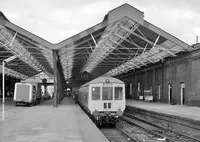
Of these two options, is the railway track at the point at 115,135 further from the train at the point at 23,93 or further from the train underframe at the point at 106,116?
the train at the point at 23,93

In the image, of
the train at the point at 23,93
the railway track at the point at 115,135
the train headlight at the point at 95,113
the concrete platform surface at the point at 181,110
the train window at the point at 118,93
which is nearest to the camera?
the railway track at the point at 115,135

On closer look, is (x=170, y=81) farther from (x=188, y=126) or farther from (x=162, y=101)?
(x=188, y=126)

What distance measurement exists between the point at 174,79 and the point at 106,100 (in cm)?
1571

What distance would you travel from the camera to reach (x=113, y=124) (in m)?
18.3

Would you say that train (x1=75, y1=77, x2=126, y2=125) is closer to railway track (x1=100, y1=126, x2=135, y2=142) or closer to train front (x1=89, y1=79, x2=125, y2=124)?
train front (x1=89, y1=79, x2=125, y2=124)

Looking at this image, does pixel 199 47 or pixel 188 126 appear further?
pixel 199 47

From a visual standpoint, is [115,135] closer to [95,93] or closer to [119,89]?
[95,93]

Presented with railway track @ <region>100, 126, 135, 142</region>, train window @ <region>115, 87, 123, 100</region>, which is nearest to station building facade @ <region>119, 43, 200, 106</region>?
train window @ <region>115, 87, 123, 100</region>

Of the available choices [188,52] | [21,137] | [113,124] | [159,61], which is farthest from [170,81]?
[21,137]

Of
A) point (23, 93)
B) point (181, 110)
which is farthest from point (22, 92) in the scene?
point (181, 110)

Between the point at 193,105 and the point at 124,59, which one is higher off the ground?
the point at 124,59

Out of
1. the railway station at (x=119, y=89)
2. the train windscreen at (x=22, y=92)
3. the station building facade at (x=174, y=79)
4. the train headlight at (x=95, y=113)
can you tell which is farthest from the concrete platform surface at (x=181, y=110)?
the train windscreen at (x=22, y=92)

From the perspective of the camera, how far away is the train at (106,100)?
56.0 feet

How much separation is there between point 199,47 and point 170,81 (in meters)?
8.42
